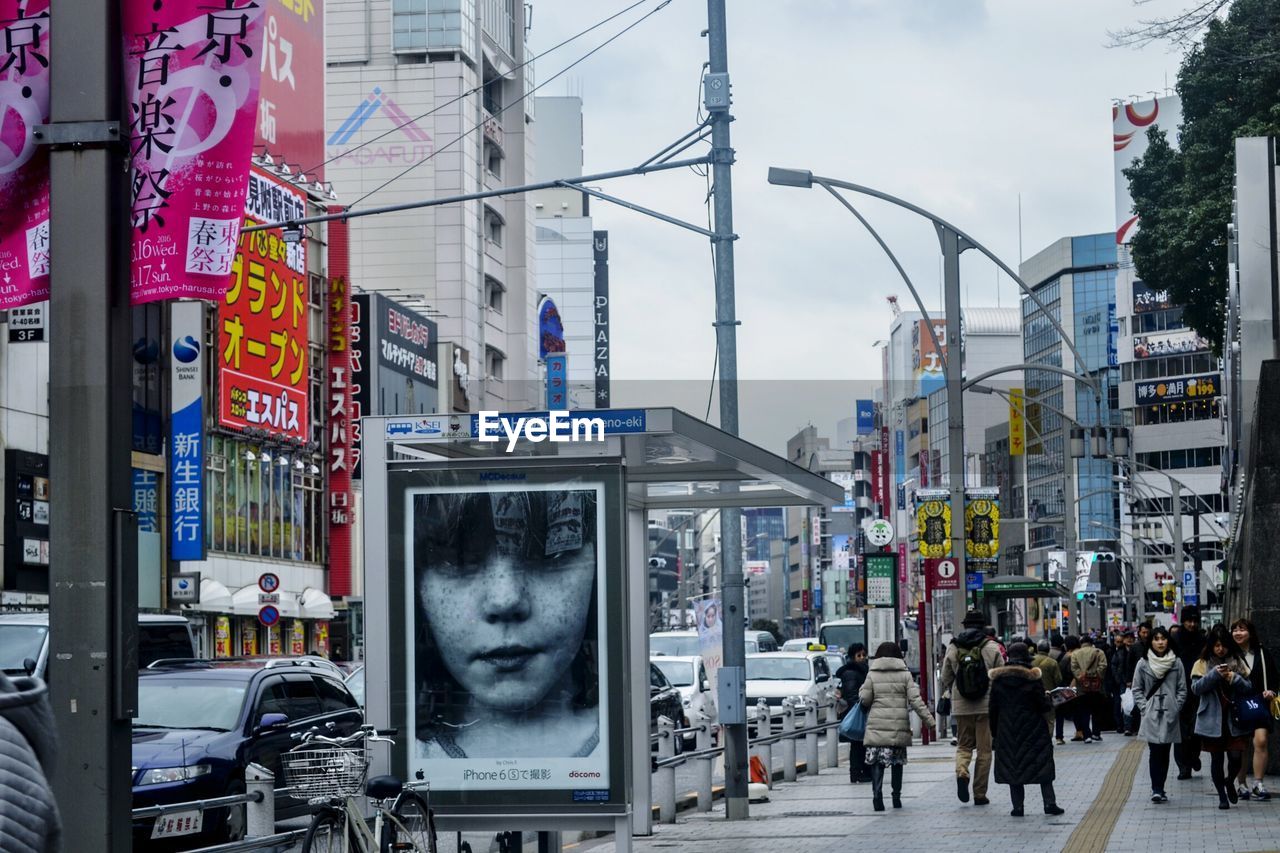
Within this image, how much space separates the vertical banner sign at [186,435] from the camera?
46438 millimetres

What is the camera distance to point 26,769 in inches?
123

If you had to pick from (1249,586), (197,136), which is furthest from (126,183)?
(1249,586)

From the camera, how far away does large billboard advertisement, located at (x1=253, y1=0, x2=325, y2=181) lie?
5806 centimetres

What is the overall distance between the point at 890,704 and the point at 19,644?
8.30 metres

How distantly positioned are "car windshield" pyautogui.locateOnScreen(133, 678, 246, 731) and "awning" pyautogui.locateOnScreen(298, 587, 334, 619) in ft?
130

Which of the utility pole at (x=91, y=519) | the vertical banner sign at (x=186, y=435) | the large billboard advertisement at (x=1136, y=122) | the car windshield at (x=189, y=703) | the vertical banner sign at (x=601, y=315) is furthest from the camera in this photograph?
the large billboard advertisement at (x=1136, y=122)

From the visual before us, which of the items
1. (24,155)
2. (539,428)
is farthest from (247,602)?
(24,155)

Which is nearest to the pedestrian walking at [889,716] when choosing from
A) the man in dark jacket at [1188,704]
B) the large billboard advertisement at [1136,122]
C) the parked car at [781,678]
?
the man in dark jacket at [1188,704]

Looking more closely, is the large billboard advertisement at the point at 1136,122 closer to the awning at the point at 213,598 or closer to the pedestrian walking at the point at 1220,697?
the awning at the point at 213,598

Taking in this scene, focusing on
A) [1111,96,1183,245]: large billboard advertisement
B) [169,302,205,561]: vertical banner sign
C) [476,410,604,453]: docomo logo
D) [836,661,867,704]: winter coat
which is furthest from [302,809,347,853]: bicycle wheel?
[1111,96,1183,245]: large billboard advertisement

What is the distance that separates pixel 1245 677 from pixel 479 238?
Answer: 7146 cm

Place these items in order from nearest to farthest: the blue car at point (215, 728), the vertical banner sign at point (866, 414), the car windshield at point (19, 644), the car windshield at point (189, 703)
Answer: the blue car at point (215, 728)
the car windshield at point (189, 703)
the car windshield at point (19, 644)
the vertical banner sign at point (866, 414)

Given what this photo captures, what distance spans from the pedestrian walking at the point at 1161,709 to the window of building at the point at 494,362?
231 feet

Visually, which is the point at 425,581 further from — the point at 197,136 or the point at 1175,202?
the point at 1175,202
